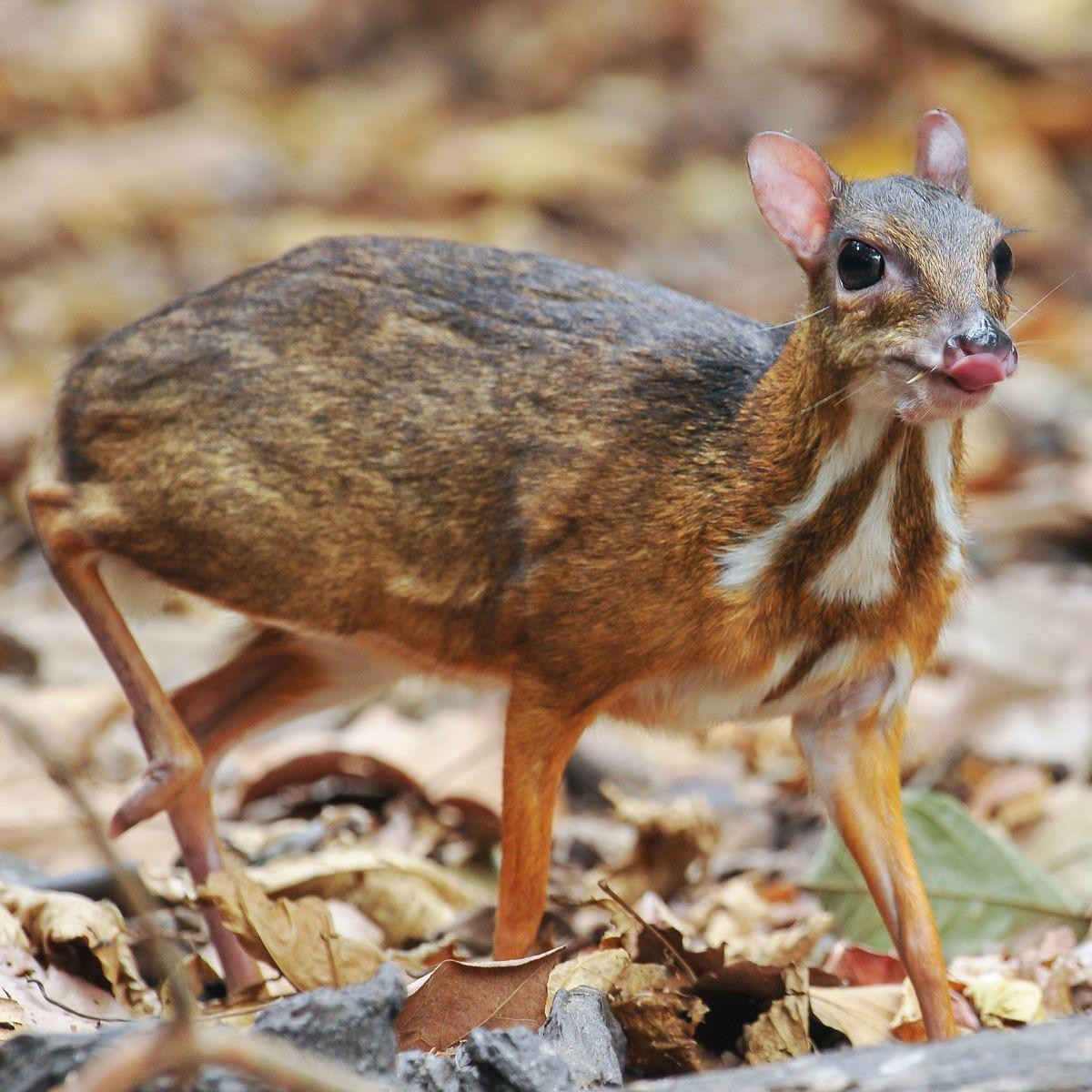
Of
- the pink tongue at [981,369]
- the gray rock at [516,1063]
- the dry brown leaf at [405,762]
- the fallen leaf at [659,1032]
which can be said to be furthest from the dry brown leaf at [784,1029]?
the dry brown leaf at [405,762]

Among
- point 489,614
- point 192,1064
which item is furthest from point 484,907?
point 192,1064

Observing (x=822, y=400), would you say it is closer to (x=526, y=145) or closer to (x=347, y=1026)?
(x=347, y=1026)

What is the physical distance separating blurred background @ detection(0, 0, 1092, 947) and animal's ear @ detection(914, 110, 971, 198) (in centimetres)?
428

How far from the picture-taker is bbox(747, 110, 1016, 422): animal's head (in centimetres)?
425

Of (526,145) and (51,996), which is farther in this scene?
(526,145)

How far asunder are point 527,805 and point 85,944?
1255 millimetres

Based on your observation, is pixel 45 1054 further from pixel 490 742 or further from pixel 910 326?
pixel 490 742

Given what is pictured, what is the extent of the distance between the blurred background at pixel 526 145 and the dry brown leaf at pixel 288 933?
4582 mm

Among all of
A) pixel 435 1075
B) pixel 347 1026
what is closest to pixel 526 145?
pixel 435 1075

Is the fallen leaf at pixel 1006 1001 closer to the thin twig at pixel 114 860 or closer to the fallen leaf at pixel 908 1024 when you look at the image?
the fallen leaf at pixel 908 1024

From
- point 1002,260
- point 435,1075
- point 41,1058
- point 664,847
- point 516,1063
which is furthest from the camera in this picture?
point 664,847

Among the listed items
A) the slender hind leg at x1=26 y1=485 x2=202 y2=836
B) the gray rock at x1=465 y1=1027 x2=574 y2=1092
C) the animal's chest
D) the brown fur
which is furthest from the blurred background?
the gray rock at x1=465 y1=1027 x2=574 y2=1092

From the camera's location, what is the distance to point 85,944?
504 cm

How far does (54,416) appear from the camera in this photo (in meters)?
5.84
